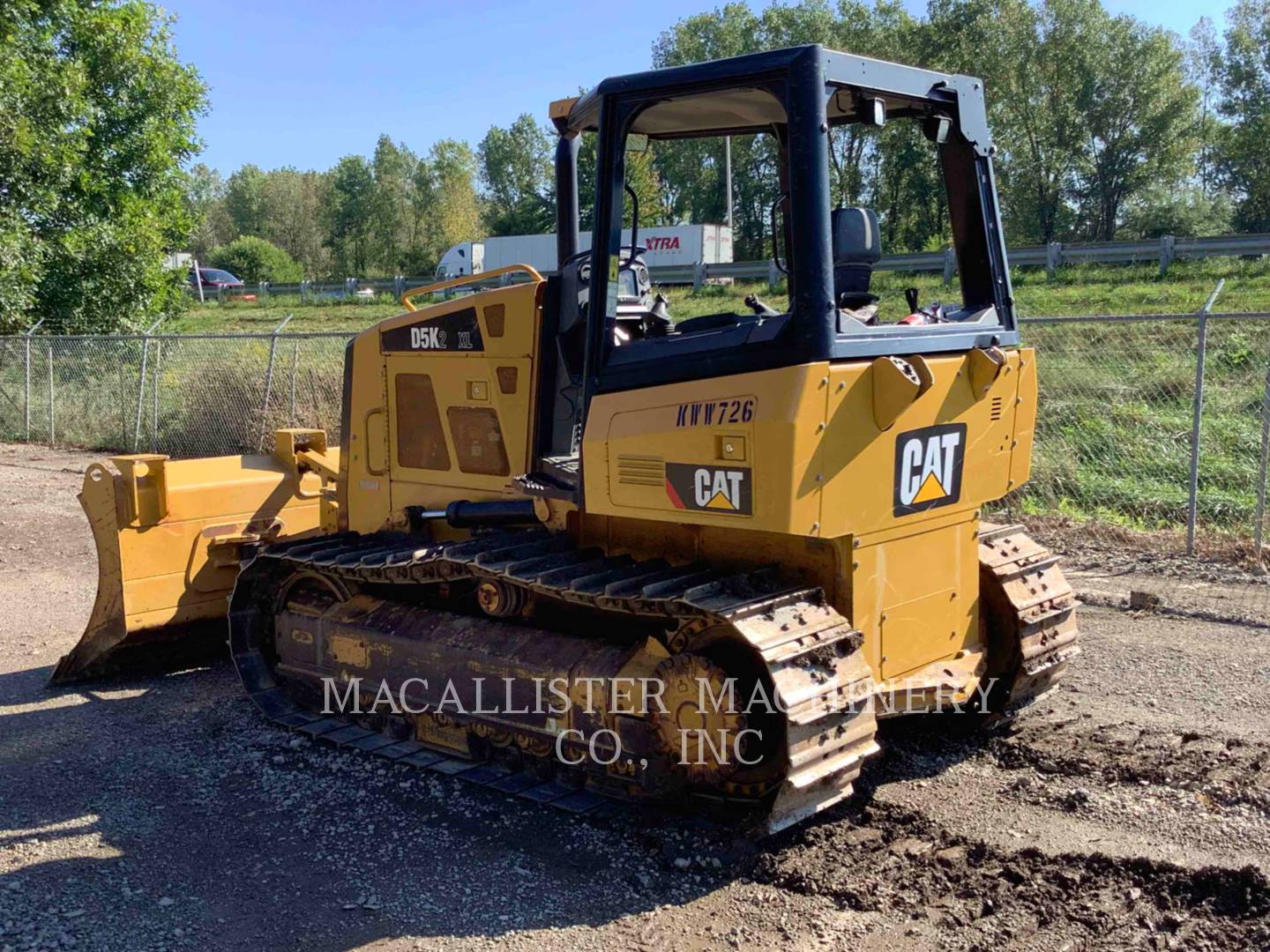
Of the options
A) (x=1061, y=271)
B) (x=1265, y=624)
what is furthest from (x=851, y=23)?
(x=1265, y=624)

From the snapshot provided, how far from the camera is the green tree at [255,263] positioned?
201 feet

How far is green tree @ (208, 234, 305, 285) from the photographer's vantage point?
61.3 meters

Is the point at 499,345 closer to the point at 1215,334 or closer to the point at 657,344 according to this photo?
the point at 657,344

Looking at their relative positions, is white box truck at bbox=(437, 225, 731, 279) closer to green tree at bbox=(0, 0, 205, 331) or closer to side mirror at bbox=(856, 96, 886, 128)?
green tree at bbox=(0, 0, 205, 331)

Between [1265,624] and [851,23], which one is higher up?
[851,23]

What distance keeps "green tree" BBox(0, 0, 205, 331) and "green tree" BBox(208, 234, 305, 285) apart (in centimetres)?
4246

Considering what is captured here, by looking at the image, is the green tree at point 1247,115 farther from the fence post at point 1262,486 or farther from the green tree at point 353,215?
the green tree at point 353,215

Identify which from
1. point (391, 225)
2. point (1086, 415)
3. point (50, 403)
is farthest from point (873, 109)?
point (391, 225)

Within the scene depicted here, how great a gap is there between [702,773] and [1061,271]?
20083mm

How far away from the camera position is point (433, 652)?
5.21 meters

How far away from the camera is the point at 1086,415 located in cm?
1054

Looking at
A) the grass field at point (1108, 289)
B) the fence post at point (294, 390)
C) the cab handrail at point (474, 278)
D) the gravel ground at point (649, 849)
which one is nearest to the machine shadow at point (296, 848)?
the gravel ground at point (649, 849)

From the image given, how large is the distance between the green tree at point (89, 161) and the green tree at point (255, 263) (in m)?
42.5

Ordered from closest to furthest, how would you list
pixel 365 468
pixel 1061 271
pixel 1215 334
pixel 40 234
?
pixel 365 468, pixel 1215 334, pixel 40 234, pixel 1061 271
